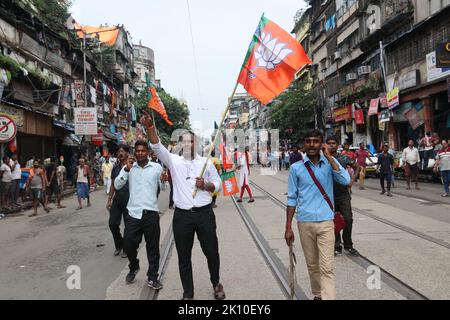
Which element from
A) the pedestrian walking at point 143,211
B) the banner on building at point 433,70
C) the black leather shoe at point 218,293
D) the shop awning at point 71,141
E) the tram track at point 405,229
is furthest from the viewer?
the shop awning at point 71,141

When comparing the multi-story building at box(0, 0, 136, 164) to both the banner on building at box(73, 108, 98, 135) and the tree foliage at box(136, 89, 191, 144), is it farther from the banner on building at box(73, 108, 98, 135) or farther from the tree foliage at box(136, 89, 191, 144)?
the tree foliage at box(136, 89, 191, 144)

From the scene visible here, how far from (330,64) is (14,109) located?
2922 centimetres

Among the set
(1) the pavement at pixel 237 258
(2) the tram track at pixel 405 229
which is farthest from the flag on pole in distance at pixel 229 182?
(2) the tram track at pixel 405 229

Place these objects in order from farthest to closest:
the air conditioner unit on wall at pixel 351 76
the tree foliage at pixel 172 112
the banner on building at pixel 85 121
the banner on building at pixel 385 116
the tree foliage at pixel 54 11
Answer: the tree foliage at pixel 172 112 → the air conditioner unit on wall at pixel 351 76 → the banner on building at pixel 385 116 → the tree foliage at pixel 54 11 → the banner on building at pixel 85 121

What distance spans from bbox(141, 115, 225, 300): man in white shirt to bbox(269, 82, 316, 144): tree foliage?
3784 centimetres

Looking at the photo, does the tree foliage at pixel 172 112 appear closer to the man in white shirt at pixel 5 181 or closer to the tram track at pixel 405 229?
the man in white shirt at pixel 5 181

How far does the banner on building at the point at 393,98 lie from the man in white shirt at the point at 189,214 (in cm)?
2171

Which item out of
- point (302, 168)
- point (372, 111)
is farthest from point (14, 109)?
point (372, 111)

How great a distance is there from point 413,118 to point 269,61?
66.5 ft

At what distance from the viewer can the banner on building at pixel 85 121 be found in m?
21.3

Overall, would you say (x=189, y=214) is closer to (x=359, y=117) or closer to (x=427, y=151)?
(x=427, y=151)

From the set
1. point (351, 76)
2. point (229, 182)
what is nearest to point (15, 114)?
point (229, 182)
